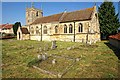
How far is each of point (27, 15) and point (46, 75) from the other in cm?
4365

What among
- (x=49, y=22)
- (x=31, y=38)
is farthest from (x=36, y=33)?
(x=49, y=22)

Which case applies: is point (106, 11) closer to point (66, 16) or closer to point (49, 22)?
point (66, 16)

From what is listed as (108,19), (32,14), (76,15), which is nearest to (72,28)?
(76,15)

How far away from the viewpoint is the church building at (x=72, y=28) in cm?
2923

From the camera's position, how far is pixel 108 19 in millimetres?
32938

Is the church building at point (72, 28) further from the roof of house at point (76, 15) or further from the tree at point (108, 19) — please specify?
the tree at point (108, 19)

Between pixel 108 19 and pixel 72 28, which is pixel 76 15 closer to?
pixel 72 28

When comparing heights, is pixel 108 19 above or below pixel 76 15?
below

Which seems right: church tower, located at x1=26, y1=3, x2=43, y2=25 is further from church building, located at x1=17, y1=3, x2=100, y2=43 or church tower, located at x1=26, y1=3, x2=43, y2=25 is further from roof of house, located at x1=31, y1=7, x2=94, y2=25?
roof of house, located at x1=31, y1=7, x2=94, y2=25

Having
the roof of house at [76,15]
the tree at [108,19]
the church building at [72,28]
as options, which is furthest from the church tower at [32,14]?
the tree at [108,19]

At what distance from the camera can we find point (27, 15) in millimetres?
48188

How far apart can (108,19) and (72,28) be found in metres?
10.5

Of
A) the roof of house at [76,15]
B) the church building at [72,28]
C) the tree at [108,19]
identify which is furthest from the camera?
the tree at [108,19]

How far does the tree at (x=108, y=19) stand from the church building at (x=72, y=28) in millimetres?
2006
